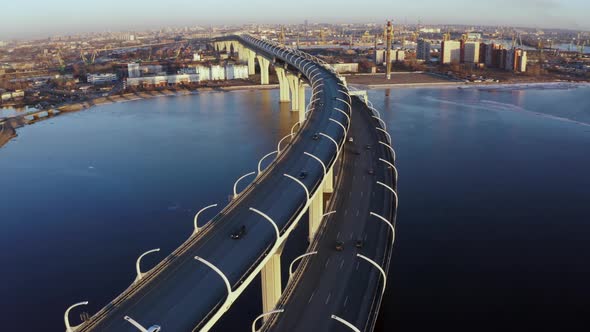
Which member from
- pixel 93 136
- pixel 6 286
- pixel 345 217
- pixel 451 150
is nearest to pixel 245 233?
pixel 345 217

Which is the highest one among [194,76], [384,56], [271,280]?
[384,56]

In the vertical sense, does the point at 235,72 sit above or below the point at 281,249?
above

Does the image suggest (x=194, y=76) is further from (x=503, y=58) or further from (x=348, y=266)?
(x=348, y=266)

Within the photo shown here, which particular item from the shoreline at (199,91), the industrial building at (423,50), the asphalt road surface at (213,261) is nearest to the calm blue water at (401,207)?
the asphalt road surface at (213,261)

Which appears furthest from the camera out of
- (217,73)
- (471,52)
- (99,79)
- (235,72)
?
(471,52)

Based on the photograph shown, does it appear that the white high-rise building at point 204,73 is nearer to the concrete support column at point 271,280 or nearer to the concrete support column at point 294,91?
the concrete support column at point 294,91

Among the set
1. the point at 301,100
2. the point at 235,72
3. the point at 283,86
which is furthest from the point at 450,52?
the point at 301,100

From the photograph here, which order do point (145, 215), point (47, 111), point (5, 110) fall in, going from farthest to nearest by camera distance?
1. point (5, 110)
2. point (47, 111)
3. point (145, 215)

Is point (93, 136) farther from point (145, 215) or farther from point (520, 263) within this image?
point (520, 263)

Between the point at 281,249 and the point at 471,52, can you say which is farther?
the point at 471,52
